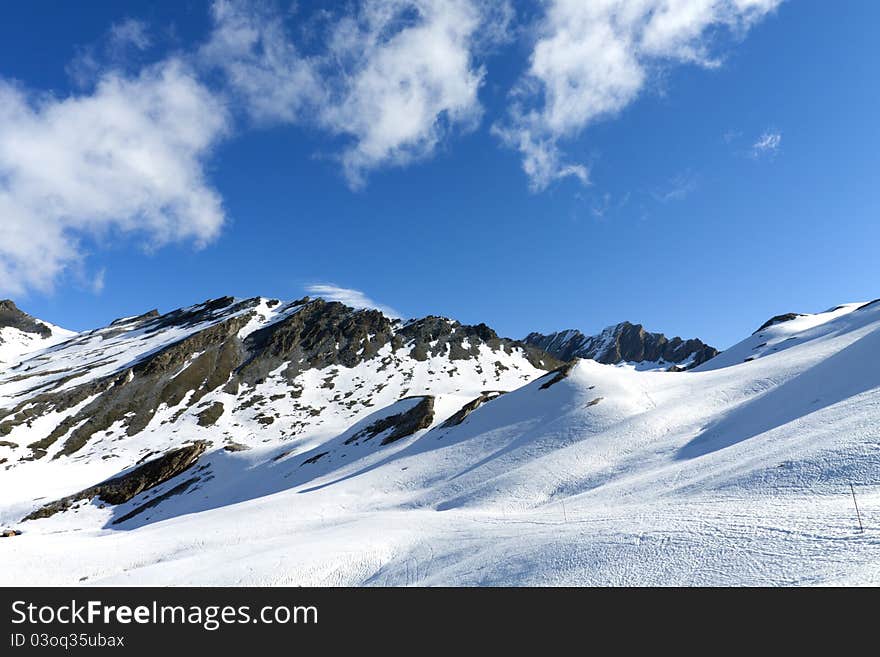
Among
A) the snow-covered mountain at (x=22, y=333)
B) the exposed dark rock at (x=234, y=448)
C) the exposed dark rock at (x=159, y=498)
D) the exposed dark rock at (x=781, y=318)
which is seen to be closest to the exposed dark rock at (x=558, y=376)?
the exposed dark rock at (x=234, y=448)

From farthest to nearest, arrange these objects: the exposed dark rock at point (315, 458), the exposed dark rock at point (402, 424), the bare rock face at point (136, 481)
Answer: the bare rock face at point (136, 481)
the exposed dark rock at point (402, 424)
the exposed dark rock at point (315, 458)

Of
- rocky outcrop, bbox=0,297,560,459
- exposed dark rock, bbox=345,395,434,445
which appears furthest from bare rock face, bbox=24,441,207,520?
rocky outcrop, bbox=0,297,560,459

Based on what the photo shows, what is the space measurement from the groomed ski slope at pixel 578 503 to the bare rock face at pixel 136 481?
411 cm

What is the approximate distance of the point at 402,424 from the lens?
59906 mm

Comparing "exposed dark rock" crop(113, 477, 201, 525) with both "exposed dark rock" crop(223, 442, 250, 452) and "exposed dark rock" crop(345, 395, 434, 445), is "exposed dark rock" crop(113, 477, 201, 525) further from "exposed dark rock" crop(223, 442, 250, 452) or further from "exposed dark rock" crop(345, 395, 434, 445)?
"exposed dark rock" crop(345, 395, 434, 445)

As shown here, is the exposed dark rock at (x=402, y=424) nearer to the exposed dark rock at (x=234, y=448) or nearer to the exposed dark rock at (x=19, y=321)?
the exposed dark rock at (x=234, y=448)

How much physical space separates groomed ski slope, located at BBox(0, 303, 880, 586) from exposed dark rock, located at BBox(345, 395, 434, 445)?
9.38 feet

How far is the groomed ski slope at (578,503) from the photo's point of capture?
1134 cm

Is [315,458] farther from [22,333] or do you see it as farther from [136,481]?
[22,333]

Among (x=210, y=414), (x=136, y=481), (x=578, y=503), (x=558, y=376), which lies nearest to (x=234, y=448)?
(x=136, y=481)
